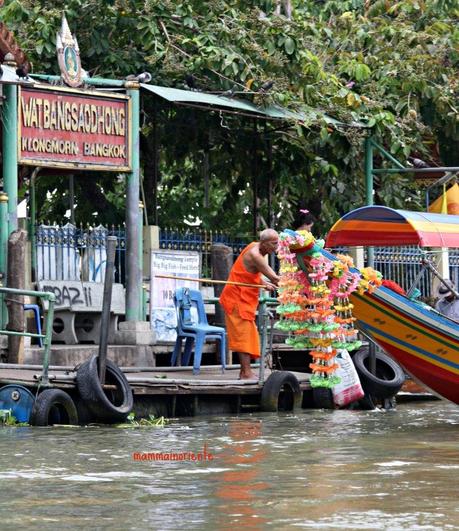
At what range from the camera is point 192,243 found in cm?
1761

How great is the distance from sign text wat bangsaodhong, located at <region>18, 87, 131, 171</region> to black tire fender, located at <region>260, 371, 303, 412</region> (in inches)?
126

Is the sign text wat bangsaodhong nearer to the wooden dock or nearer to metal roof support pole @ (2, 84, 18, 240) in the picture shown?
metal roof support pole @ (2, 84, 18, 240)

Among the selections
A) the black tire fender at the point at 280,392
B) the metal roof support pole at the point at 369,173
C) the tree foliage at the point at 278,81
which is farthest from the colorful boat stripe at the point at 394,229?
the metal roof support pole at the point at 369,173

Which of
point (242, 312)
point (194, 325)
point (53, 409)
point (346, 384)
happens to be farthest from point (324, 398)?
point (53, 409)

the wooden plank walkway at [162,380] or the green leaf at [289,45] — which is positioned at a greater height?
the green leaf at [289,45]

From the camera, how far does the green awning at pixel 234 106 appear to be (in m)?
16.0

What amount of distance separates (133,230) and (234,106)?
195 cm

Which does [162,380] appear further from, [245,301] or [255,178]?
[255,178]

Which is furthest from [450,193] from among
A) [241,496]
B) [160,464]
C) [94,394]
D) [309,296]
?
[241,496]

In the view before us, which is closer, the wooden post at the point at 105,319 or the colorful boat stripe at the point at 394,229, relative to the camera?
the wooden post at the point at 105,319

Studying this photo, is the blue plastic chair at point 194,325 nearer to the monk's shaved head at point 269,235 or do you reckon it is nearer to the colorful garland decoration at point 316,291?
the monk's shaved head at point 269,235

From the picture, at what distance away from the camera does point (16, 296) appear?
14.6 metres

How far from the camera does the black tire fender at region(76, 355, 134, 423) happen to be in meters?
12.9

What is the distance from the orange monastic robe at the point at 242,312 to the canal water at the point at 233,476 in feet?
4.31
